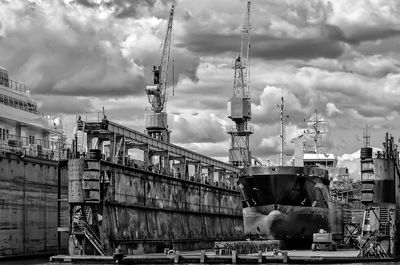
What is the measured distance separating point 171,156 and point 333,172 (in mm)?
40721

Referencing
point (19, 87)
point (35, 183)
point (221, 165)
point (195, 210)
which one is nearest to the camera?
point (35, 183)

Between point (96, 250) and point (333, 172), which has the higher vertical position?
point (333, 172)

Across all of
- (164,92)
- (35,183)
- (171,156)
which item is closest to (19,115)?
(35,183)

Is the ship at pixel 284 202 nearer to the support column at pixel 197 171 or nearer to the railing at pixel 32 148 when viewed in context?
the support column at pixel 197 171

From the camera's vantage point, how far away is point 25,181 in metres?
68.2

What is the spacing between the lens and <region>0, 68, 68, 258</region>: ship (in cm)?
6500

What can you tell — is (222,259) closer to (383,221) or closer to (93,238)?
(93,238)

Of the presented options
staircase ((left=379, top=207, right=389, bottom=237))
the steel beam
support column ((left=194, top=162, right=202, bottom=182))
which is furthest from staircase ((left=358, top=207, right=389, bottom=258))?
support column ((left=194, top=162, right=202, bottom=182))

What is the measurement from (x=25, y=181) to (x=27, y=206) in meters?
2.13

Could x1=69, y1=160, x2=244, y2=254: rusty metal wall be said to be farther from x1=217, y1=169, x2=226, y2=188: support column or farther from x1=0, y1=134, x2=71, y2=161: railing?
x1=217, y1=169, x2=226, y2=188: support column

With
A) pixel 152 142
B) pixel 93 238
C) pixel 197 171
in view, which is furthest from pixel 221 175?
pixel 93 238

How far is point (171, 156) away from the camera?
86625 mm

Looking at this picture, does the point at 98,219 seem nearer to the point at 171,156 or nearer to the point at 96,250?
the point at 96,250

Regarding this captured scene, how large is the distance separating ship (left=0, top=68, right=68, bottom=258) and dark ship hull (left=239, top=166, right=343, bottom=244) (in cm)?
1814
